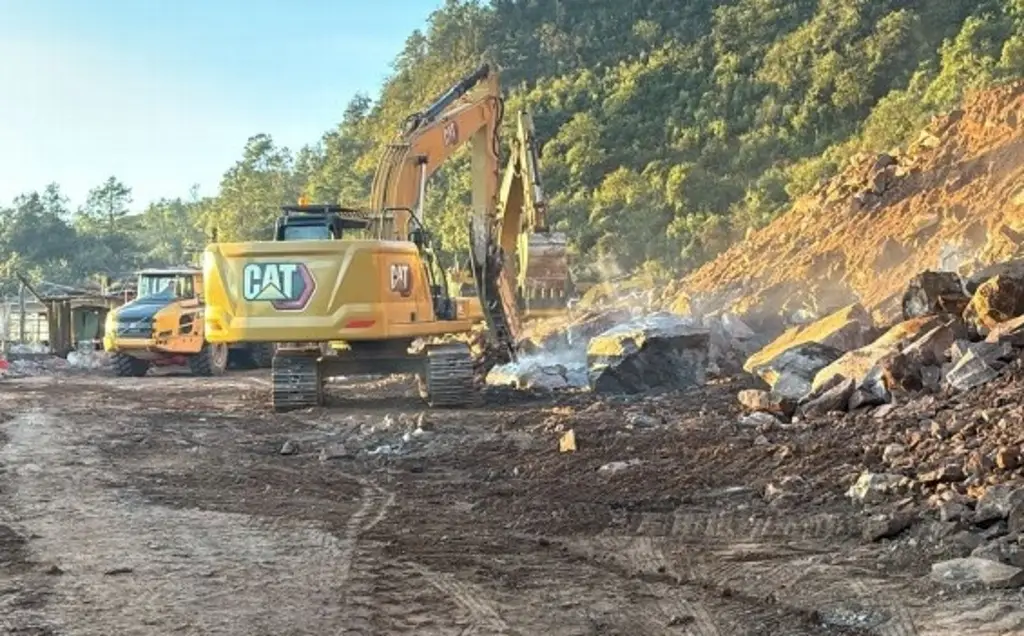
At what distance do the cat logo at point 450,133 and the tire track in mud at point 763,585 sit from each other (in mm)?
9481

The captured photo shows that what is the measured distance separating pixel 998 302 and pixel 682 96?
3335 centimetres

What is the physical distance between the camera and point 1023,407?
267 inches

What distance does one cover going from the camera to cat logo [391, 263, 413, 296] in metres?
11.8

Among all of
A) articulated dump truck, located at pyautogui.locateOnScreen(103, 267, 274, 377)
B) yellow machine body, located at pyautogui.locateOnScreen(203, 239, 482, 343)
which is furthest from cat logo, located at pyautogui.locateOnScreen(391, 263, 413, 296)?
articulated dump truck, located at pyautogui.locateOnScreen(103, 267, 274, 377)

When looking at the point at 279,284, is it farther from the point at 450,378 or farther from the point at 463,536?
the point at 463,536

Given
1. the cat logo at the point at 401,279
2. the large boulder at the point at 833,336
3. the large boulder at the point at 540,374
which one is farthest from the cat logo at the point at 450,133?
the large boulder at the point at 833,336

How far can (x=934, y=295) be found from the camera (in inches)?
420

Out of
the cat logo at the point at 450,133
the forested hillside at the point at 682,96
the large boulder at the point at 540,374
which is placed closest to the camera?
the large boulder at the point at 540,374

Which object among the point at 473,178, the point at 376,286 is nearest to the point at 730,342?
the point at 473,178

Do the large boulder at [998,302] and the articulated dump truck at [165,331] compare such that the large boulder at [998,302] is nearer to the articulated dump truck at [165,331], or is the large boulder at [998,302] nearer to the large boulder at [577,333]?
the large boulder at [577,333]

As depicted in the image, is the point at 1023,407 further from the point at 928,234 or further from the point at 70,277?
the point at 70,277

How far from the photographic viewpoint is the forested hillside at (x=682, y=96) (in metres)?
31.3

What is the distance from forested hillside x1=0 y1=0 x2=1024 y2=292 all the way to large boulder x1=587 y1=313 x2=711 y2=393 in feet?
54.2

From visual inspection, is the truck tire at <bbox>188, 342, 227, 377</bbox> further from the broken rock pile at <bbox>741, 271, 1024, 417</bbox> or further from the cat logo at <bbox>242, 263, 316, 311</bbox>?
the broken rock pile at <bbox>741, 271, 1024, 417</bbox>
